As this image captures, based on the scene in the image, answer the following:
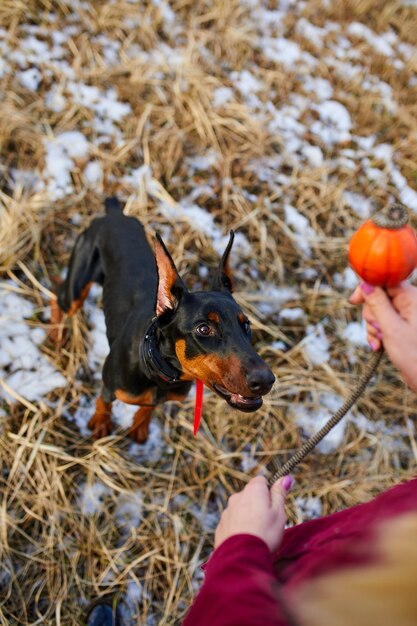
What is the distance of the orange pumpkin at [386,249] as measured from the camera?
2115mm

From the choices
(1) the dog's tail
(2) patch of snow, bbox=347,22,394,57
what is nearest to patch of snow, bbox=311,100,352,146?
(2) patch of snow, bbox=347,22,394,57

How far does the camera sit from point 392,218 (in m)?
2.17

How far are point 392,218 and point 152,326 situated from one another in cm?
115

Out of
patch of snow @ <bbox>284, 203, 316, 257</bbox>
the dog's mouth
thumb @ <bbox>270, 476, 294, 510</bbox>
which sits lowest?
patch of snow @ <bbox>284, 203, 316, 257</bbox>

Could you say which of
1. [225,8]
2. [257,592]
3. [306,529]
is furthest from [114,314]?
[225,8]

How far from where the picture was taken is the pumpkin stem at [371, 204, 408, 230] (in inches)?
84.5

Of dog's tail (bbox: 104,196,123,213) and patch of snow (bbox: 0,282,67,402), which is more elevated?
dog's tail (bbox: 104,196,123,213)

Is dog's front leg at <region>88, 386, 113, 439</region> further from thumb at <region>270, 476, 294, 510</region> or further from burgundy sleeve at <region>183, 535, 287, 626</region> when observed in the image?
burgundy sleeve at <region>183, 535, 287, 626</region>

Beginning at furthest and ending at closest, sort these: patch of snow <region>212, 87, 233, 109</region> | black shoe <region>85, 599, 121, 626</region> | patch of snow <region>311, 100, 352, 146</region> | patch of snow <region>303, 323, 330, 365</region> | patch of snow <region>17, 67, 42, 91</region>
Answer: patch of snow <region>311, 100, 352, 146</region>, patch of snow <region>212, 87, 233, 109</region>, patch of snow <region>17, 67, 42, 91</region>, patch of snow <region>303, 323, 330, 365</region>, black shoe <region>85, 599, 121, 626</region>

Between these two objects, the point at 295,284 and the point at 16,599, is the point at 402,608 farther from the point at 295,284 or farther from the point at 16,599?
the point at 295,284

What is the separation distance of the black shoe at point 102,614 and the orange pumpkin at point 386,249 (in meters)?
2.09

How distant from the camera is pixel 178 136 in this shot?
4.64m

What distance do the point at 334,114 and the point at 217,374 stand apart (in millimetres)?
4057

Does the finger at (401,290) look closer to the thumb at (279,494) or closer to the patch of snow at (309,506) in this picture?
the thumb at (279,494)
